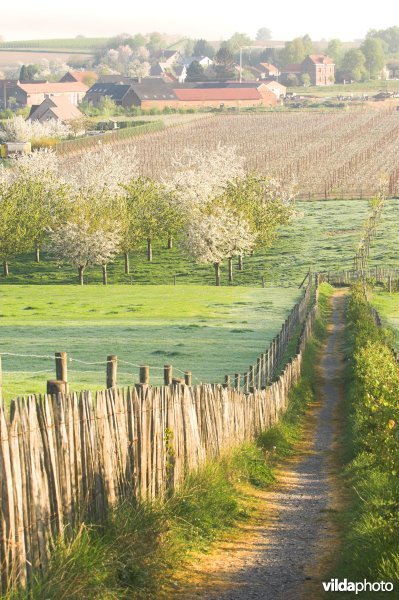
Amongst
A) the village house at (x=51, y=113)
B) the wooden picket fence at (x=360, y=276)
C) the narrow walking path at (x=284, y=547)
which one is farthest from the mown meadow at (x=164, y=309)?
the village house at (x=51, y=113)

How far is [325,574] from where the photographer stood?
1341 cm

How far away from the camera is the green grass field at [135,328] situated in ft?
117

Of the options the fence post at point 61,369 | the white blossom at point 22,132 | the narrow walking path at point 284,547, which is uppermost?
the fence post at point 61,369

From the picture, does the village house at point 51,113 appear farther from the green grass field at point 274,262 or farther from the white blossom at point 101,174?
the green grass field at point 274,262

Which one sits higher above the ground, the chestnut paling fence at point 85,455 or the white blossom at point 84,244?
the chestnut paling fence at point 85,455

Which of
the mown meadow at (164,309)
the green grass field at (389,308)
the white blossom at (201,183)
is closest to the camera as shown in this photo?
the mown meadow at (164,309)

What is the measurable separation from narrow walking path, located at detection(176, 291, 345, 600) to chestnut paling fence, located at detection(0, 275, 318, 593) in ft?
4.21

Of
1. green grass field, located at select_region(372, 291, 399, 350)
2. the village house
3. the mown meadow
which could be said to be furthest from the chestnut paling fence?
the village house

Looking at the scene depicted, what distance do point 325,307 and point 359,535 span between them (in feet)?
157

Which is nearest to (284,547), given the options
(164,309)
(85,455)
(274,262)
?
(85,455)

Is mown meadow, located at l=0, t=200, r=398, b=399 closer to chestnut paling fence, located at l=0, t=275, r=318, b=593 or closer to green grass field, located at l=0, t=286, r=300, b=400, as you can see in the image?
green grass field, located at l=0, t=286, r=300, b=400

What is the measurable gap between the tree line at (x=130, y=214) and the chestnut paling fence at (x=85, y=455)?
62.3 m

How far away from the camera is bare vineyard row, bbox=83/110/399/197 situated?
5108 inches

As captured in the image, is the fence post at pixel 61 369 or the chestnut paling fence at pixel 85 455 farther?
the fence post at pixel 61 369
